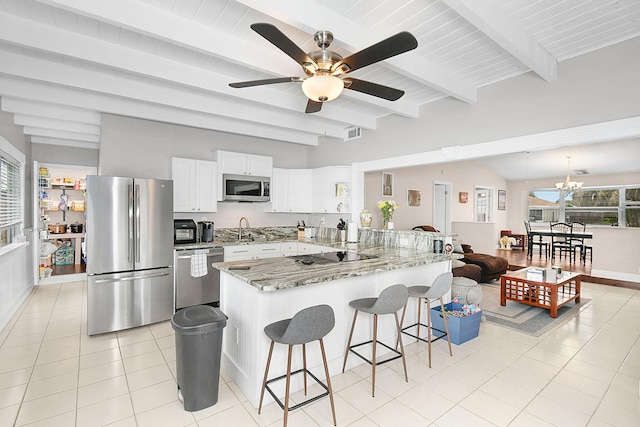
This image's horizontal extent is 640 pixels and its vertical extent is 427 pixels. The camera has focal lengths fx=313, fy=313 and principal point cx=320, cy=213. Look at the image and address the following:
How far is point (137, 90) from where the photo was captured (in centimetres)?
339

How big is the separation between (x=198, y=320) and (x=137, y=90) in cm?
265

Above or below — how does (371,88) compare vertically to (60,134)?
below

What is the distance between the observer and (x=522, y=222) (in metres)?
6.20

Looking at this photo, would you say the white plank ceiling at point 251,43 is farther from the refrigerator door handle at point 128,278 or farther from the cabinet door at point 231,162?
the refrigerator door handle at point 128,278

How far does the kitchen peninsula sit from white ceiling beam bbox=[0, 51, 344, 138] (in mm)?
2116

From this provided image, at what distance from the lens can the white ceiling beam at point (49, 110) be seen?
3.76 m

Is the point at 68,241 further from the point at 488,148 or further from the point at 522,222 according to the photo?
the point at 522,222

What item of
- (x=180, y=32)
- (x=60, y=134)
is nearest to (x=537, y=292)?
(x=180, y=32)

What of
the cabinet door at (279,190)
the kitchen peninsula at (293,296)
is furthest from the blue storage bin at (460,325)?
the cabinet door at (279,190)

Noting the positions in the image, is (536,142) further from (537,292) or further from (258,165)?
(258,165)

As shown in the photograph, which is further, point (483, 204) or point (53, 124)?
point (483, 204)

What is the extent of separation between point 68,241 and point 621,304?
9946 millimetres

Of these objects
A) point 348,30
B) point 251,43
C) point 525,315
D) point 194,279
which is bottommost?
point 525,315

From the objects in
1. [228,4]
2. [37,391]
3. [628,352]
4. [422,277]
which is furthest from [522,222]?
[37,391]
